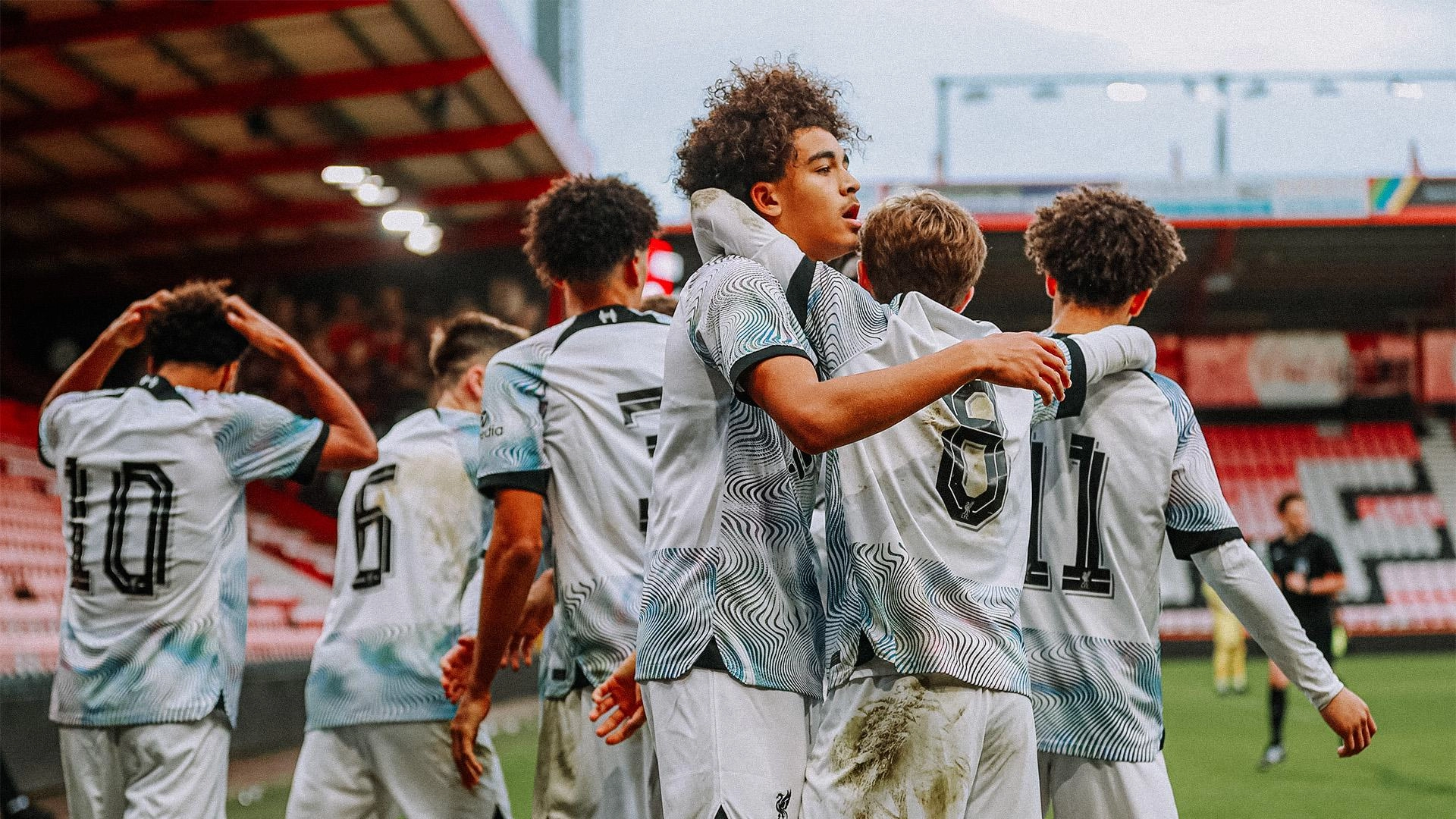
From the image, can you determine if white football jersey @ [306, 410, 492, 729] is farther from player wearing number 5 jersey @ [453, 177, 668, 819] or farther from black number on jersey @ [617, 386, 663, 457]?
black number on jersey @ [617, 386, 663, 457]

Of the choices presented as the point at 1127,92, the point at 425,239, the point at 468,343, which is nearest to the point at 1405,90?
the point at 1127,92

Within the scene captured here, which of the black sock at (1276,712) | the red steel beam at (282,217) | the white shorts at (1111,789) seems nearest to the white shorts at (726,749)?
the white shorts at (1111,789)

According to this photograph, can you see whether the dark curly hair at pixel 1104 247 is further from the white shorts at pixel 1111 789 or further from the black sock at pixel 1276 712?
the black sock at pixel 1276 712

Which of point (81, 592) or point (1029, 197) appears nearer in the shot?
point (81, 592)

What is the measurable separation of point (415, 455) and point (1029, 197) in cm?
2013

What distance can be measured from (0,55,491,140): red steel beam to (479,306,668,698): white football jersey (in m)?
11.4

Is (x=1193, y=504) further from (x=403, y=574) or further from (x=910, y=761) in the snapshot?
(x=403, y=574)

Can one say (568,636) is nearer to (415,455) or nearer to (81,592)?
(415,455)

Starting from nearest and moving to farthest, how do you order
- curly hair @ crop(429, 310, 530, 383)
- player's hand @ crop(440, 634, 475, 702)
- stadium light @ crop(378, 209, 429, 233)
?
player's hand @ crop(440, 634, 475, 702)
curly hair @ crop(429, 310, 530, 383)
stadium light @ crop(378, 209, 429, 233)

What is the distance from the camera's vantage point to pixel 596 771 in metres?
3.04

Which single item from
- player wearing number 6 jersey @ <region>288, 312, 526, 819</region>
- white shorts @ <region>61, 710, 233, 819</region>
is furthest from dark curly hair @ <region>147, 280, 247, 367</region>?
white shorts @ <region>61, 710, 233, 819</region>

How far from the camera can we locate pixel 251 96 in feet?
47.2

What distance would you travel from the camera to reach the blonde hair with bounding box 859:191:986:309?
2508 mm

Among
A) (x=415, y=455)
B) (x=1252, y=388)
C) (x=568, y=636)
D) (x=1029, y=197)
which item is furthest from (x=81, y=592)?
(x=1252, y=388)
